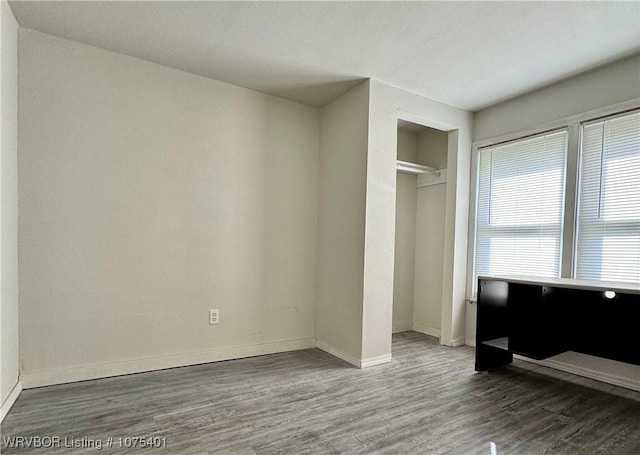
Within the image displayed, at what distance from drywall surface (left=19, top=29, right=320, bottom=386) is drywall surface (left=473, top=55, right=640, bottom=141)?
6.39 feet

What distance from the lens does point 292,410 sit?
2.17 metres

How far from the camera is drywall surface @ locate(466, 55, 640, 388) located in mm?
2648

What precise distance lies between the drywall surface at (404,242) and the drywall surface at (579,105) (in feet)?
2.83

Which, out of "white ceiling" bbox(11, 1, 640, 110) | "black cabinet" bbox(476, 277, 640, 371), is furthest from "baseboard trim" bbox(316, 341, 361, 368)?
"white ceiling" bbox(11, 1, 640, 110)

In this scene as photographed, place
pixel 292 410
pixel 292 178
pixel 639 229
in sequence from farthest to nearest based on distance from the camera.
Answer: pixel 292 178
pixel 639 229
pixel 292 410

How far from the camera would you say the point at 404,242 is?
169 inches

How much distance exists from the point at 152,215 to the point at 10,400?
145cm

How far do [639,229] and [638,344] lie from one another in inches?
33.3

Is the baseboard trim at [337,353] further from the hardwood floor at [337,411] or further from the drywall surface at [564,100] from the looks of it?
the drywall surface at [564,100]

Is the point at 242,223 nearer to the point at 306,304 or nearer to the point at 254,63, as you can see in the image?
the point at 306,304

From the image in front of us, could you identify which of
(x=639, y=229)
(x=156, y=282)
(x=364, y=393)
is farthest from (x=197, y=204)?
(x=639, y=229)

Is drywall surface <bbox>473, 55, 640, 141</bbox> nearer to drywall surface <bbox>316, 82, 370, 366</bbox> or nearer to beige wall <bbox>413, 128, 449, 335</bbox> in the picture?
beige wall <bbox>413, 128, 449, 335</bbox>

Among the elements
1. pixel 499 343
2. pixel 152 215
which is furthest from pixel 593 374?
pixel 152 215

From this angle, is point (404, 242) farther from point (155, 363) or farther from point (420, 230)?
point (155, 363)
